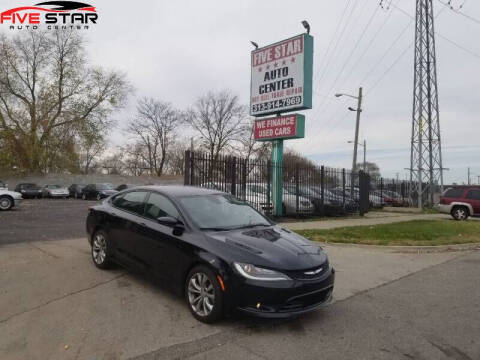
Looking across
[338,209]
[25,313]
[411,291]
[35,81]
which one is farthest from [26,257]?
[35,81]

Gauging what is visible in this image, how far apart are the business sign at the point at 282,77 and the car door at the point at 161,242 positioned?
1006 centimetres

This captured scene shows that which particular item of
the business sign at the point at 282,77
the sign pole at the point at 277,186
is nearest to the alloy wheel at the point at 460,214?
the sign pole at the point at 277,186

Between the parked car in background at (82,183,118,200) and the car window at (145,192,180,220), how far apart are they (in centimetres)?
2775

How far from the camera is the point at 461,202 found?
1770cm

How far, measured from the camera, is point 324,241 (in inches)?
386

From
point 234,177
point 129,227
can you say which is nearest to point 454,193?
point 234,177

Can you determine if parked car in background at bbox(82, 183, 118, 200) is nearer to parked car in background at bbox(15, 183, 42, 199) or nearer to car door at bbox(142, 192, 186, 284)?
parked car in background at bbox(15, 183, 42, 199)

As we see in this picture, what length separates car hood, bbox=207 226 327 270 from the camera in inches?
162

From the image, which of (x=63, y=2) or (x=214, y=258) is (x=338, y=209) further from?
(x=63, y=2)

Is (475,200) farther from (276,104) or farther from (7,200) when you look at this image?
(7,200)

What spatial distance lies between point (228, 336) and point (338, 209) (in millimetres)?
14765

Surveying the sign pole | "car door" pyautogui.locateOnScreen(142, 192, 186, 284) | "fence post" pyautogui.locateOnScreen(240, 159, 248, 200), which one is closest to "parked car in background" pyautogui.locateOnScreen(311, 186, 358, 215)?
the sign pole

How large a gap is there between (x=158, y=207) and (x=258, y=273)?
2.04 m

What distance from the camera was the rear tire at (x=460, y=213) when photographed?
1761cm
